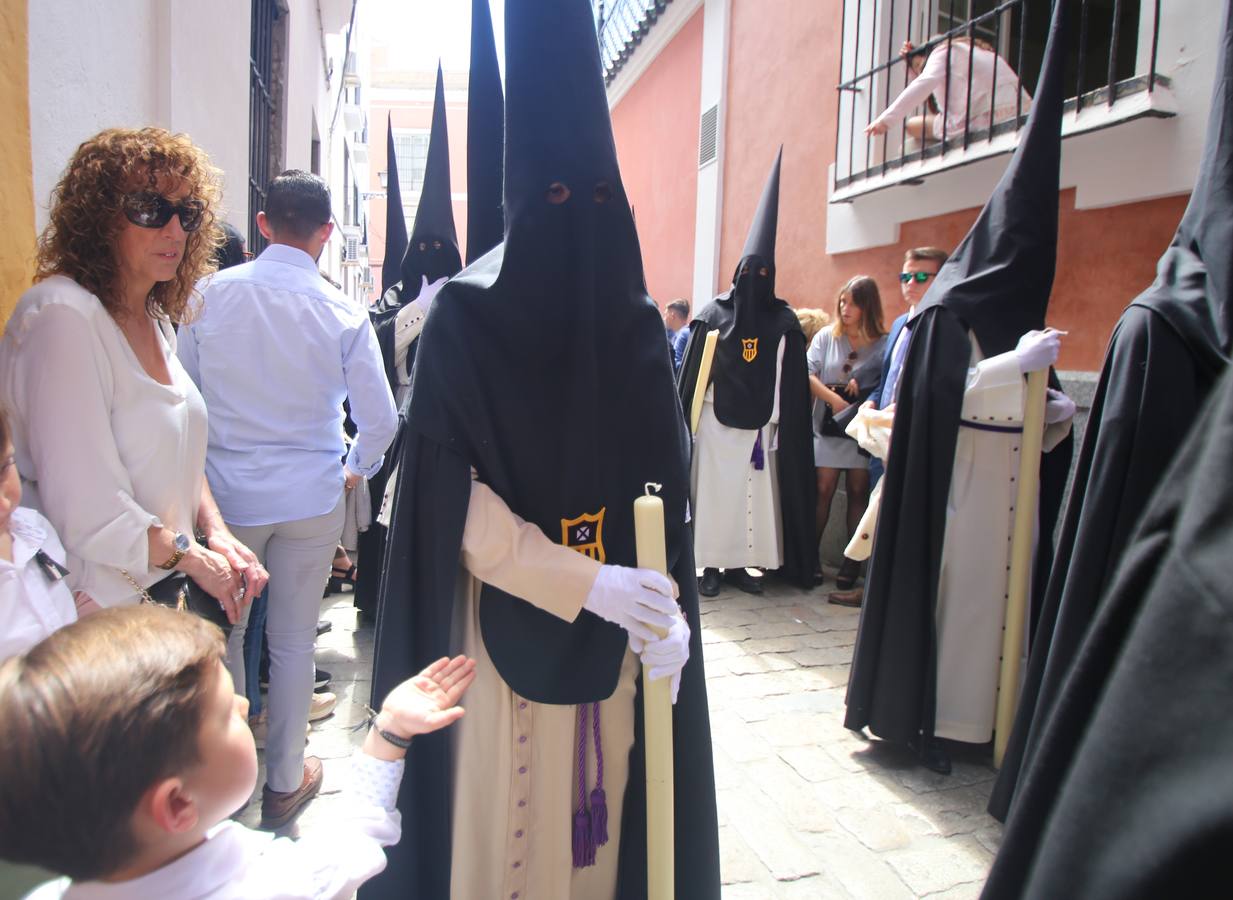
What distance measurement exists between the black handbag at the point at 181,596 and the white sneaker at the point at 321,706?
136 centimetres

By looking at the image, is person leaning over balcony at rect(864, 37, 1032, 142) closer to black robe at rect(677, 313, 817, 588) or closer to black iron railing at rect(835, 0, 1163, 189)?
black iron railing at rect(835, 0, 1163, 189)

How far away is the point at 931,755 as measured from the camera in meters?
3.34

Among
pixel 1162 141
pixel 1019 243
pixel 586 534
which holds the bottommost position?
pixel 586 534

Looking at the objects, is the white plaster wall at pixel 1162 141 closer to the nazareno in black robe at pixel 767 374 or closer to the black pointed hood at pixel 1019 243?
the black pointed hood at pixel 1019 243

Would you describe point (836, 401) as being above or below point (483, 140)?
below

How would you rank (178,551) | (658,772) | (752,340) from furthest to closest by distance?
(752,340) → (178,551) → (658,772)

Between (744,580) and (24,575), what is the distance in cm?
504

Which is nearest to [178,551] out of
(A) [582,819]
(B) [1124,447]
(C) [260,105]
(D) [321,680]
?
(A) [582,819]

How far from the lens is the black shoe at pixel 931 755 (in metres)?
3.30

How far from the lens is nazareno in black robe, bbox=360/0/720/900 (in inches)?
71.1

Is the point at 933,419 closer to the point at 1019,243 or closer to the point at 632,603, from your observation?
the point at 1019,243

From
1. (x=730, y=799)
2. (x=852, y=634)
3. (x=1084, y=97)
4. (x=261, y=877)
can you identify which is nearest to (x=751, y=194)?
(x=1084, y=97)

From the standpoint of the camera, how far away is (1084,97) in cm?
461

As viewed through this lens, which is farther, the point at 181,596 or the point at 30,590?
the point at 181,596
